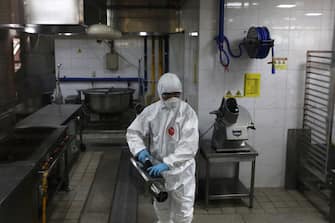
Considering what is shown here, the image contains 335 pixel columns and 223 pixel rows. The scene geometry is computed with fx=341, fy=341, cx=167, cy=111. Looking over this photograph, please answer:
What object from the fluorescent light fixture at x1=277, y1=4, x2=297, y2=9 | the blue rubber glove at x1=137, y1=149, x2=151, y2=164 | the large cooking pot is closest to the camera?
the blue rubber glove at x1=137, y1=149, x2=151, y2=164

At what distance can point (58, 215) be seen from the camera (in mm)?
2990

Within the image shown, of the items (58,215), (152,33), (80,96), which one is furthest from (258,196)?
(80,96)

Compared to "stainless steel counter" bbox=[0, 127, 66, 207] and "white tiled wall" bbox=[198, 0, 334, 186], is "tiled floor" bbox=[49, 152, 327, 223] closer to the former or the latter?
"white tiled wall" bbox=[198, 0, 334, 186]

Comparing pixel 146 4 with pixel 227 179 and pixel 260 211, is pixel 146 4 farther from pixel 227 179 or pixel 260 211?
pixel 260 211

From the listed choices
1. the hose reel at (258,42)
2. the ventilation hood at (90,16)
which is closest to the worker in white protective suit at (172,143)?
the ventilation hood at (90,16)

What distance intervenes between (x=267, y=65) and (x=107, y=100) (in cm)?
247

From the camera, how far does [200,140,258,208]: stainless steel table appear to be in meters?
2.96

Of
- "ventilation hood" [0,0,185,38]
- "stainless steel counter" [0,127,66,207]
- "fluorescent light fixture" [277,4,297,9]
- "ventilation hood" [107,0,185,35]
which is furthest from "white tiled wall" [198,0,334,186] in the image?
"ventilation hood" [107,0,185,35]

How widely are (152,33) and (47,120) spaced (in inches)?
93.5

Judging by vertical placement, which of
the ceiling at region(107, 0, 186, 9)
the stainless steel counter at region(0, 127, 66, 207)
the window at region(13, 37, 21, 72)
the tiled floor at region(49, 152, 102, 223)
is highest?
the ceiling at region(107, 0, 186, 9)

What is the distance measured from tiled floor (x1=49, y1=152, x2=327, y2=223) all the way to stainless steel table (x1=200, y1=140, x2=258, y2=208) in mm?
119

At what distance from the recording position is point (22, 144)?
2529 millimetres

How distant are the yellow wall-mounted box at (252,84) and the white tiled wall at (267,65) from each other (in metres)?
0.05

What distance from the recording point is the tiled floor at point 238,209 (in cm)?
290
